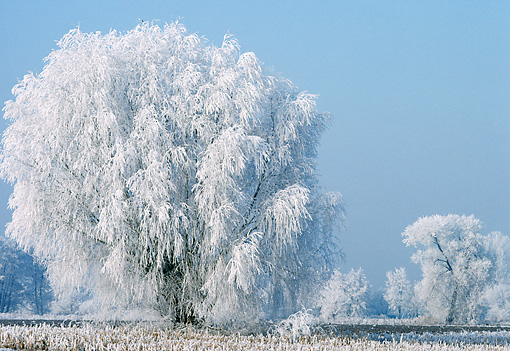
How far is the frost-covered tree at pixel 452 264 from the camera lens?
1510 inches

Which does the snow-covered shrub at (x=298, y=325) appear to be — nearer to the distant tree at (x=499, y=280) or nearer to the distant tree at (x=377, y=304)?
the distant tree at (x=499, y=280)

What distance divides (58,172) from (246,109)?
673cm

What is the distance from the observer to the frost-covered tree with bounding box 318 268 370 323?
63156 millimetres

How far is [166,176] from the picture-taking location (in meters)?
15.3

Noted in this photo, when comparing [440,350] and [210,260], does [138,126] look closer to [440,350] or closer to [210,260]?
[210,260]

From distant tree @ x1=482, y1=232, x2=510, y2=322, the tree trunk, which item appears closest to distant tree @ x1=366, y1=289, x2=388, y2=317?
distant tree @ x1=482, y1=232, x2=510, y2=322

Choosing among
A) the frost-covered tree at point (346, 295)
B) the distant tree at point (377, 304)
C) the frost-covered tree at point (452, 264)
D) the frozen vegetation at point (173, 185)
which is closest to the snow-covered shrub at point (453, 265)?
the frost-covered tree at point (452, 264)

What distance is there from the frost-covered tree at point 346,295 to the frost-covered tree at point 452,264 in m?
21.6

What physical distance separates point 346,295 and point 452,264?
86.9 ft

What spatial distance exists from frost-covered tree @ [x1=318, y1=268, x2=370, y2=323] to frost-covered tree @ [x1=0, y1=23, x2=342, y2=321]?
47295mm

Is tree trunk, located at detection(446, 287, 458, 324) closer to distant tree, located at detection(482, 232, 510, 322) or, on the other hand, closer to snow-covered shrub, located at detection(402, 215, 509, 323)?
snow-covered shrub, located at detection(402, 215, 509, 323)

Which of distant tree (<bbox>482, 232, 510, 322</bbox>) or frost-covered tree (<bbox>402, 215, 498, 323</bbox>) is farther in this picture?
distant tree (<bbox>482, 232, 510, 322</bbox>)

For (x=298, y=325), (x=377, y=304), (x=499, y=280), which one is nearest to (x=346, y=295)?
(x=499, y=280)

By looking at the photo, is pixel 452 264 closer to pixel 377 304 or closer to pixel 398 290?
pixel 398 290
